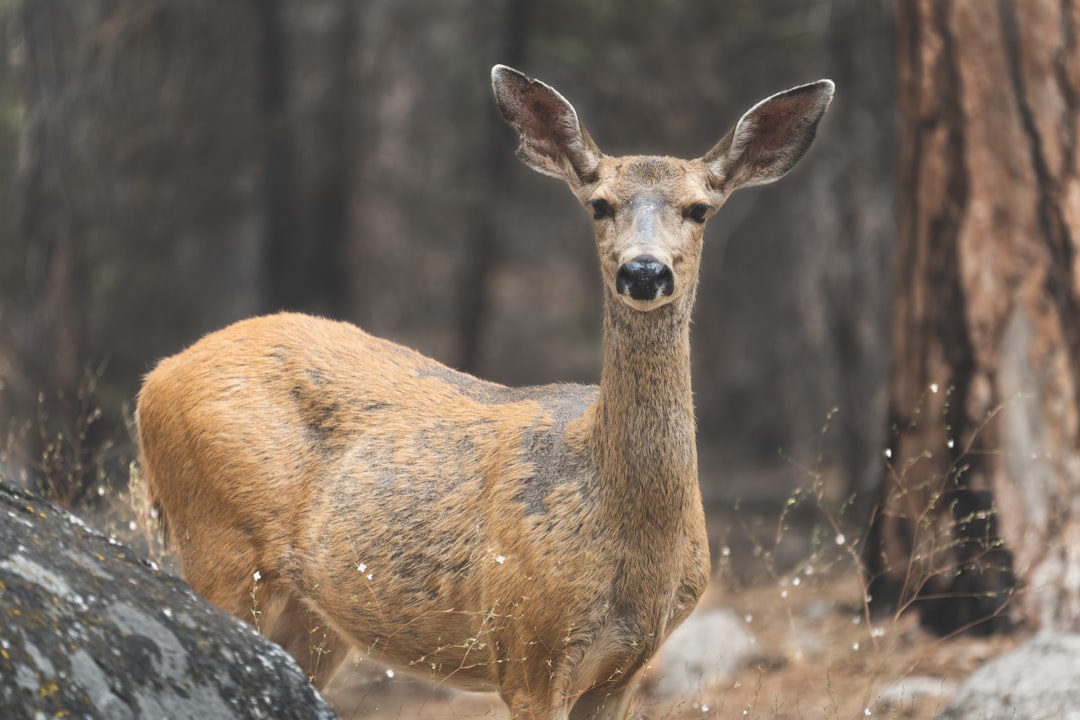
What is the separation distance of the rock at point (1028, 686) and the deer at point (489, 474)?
1888mm

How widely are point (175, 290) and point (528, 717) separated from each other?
13.6 meters

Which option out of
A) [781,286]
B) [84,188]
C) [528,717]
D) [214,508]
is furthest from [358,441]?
[781,286]

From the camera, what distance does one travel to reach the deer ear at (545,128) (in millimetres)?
5348

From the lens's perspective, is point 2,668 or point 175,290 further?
point 175,290

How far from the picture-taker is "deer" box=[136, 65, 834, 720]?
15.8 ft

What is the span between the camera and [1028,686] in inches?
247

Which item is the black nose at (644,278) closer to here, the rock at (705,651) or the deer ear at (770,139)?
the deer ear at (770,139)

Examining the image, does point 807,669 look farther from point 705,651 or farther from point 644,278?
point 644,278

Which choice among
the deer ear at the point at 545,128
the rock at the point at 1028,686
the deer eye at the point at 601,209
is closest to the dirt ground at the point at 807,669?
the rock at the point at 1028,686

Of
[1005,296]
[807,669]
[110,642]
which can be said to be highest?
[1005,296]

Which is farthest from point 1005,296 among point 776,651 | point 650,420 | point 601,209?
point 650,420

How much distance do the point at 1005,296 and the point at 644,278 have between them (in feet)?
14.0

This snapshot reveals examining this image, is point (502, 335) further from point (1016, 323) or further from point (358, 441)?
point (358, 441)

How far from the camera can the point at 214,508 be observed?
5.57m
